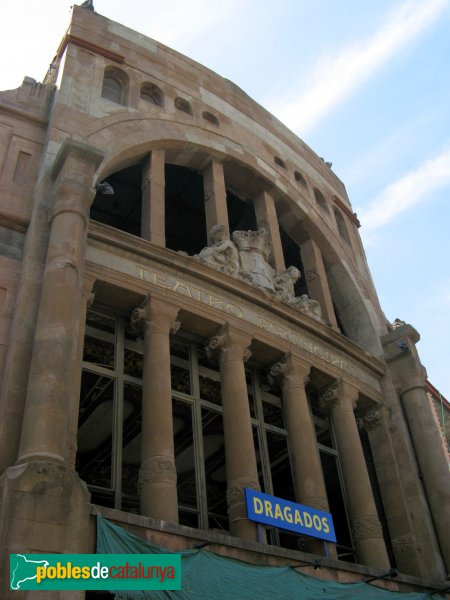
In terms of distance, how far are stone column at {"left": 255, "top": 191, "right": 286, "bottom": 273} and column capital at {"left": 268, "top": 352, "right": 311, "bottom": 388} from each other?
3633mm

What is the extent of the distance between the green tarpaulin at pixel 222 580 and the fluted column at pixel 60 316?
169cm

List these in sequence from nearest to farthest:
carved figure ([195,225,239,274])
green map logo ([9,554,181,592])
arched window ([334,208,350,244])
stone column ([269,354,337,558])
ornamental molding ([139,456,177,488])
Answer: green map logo ([9,554,181,592])
ornamental molding ([139,456,177,488])
stone column ([269,354,337,558])
carved figure ([195,225,239,274])
arched window ([334,208,350,244])

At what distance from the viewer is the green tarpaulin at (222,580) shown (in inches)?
426

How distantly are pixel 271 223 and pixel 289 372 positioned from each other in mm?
6631

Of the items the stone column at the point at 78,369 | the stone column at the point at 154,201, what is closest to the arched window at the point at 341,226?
the stone column at the point at 154,201

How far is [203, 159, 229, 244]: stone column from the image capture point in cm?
2169

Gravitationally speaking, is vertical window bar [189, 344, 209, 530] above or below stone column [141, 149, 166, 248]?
below

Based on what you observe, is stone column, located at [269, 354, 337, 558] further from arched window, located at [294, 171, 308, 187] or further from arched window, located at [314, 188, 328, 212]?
arched window, located at [314, 188, 328, 212]

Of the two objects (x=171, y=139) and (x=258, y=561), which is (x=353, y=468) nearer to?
(x=258, y=561)

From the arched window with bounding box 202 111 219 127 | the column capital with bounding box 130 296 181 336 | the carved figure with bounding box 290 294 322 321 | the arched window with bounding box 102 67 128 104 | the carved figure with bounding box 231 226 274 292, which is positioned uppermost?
the arched window with bounding box 202 111 219 127

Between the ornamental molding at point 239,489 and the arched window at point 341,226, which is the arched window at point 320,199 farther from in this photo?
the ornamental molding at point 239,489

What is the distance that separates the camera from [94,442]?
71.7 feet

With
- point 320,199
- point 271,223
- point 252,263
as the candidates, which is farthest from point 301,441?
point 320,199

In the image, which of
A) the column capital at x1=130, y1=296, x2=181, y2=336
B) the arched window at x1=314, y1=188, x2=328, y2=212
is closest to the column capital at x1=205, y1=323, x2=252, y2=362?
the column capital at x1=130, y1=296, x2=181, y2=336
